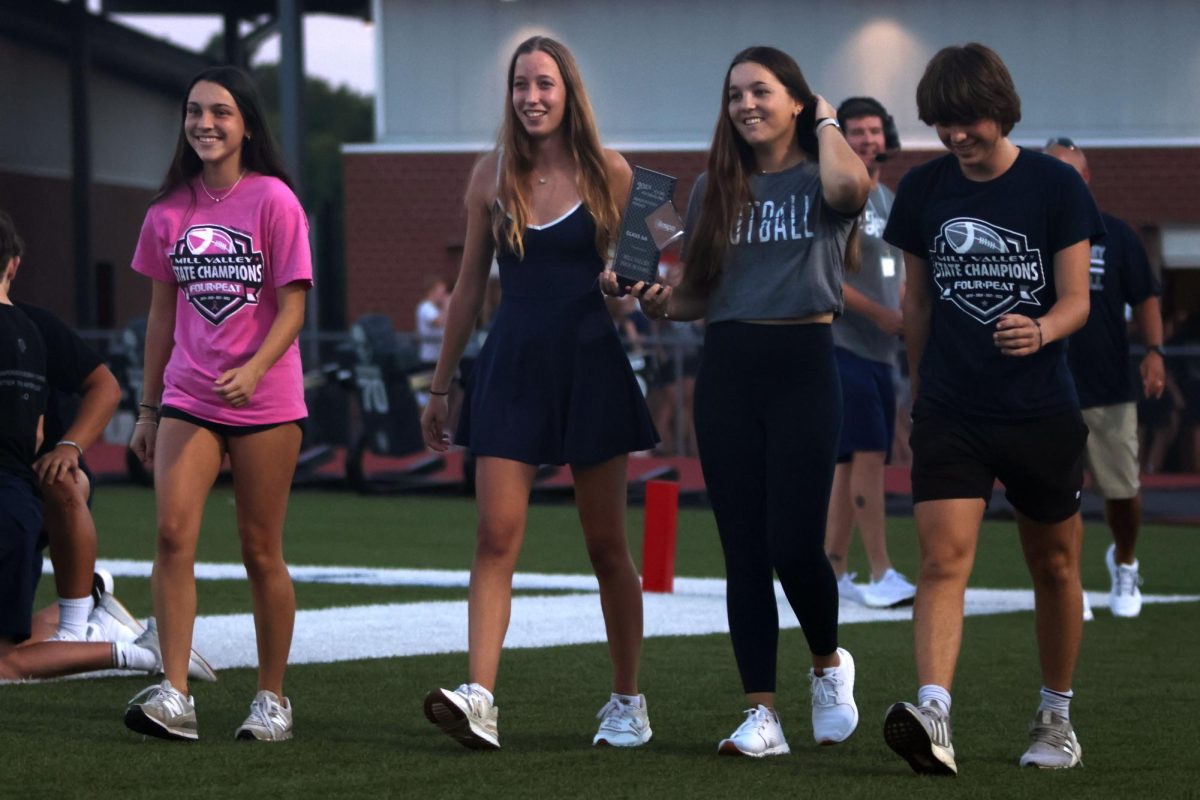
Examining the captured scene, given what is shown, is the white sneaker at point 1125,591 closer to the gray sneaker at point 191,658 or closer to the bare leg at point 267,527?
the gray sneaker at point 191,658

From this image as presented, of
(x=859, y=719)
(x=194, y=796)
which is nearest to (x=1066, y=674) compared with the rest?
(x=859, y=719)

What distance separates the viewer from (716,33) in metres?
27.0

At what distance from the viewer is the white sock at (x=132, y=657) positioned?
23.7ft

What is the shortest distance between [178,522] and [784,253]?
1911 mm

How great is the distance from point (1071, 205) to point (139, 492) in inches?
530

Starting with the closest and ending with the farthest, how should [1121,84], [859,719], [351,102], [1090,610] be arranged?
[859,719]
[1090,610]
[1121,84]
[351,102]

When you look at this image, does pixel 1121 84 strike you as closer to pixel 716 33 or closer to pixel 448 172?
pixel 716 33

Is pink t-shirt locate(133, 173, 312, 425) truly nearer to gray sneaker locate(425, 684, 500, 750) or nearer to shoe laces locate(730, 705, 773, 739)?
gray sneaker locate(425, 684, 500, 750)

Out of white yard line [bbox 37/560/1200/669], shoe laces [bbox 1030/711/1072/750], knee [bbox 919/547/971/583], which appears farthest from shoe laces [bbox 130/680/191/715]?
shoe laces [bbox 1030/711/1072/750]

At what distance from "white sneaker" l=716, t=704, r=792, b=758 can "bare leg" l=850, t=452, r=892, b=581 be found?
3789 mm

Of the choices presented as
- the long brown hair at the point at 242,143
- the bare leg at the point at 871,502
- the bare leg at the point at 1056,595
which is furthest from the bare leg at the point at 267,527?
the bare leg at the point at 871,502

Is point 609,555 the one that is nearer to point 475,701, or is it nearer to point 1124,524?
point 475,701

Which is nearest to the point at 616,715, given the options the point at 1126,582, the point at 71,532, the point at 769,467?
the point at 769,467

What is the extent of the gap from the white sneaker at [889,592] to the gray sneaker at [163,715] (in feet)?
14.5
